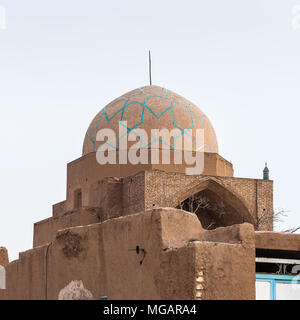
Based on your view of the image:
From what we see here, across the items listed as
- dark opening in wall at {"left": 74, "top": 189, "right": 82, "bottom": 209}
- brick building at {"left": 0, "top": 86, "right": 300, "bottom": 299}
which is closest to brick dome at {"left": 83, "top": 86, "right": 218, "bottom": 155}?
brick building at {"left": 0, "top": 86, "right": 300, "bottom": 299}

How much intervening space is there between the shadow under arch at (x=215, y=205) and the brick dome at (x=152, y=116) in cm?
128

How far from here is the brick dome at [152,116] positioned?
19.9 metres

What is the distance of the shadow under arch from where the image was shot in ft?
63.8

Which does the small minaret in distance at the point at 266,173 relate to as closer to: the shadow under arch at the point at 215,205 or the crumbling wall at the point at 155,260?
the shadow under arch at the point at 215,205

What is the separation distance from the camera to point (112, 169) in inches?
778

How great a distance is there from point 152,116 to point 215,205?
2.96 meters

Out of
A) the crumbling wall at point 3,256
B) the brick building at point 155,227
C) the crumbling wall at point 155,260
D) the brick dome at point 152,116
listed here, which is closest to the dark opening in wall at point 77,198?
the brick building at point 155,227

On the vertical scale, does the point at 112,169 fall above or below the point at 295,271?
above

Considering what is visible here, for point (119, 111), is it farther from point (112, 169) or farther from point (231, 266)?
point (231, 266)

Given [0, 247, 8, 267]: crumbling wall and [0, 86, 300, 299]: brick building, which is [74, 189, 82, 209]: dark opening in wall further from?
[0, 247, 8, 267]: crumbling wall

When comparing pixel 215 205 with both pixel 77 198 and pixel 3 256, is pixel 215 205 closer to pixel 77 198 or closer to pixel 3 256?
pixel 77 198
